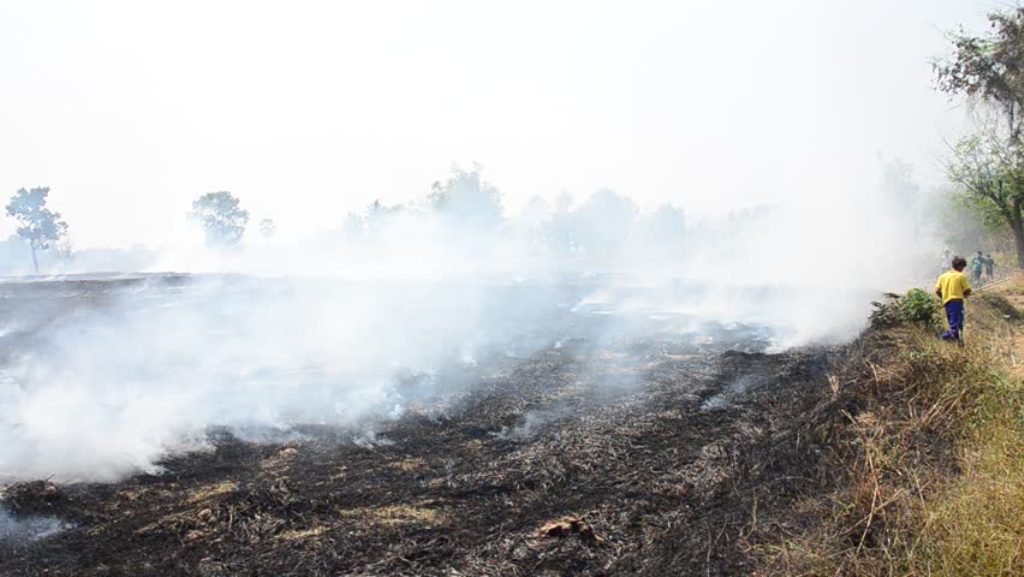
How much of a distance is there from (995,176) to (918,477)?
21418 mm

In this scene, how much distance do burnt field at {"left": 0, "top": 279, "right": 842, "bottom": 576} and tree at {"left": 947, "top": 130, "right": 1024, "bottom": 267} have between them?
15.2 meters

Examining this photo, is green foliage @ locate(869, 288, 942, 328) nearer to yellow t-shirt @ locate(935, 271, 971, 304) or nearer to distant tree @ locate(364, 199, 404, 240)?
yellow t-shirt @ locate(935, 271, 971, 304)

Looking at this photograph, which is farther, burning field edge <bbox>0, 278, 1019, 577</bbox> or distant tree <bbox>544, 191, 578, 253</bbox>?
distant tree <bbox>544, 191, 578, 253</bbox>

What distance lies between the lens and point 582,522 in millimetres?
5465

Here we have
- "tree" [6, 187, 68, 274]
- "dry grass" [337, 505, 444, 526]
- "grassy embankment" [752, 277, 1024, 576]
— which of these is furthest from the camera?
"tree" [6, 187, 68, 274]

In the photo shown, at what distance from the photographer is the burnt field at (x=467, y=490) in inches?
196

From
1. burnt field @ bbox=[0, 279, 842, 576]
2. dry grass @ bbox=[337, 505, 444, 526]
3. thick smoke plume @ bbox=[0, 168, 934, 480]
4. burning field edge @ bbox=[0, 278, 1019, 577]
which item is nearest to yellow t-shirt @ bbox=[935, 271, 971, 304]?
burning field edge @ bbox=[0, 278, 1019, 577]

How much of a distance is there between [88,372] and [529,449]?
9.87 m

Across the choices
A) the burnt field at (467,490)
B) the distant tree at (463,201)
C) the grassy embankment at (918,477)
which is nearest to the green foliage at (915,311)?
the burnt field at (467,490)

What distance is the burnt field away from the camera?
16.4 feet

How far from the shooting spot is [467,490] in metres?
6.38

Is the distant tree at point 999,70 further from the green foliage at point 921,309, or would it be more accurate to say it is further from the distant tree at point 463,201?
the distant tree at point 463,201

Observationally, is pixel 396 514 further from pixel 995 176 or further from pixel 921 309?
pixel 995 176

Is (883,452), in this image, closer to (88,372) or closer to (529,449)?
(529,449)
